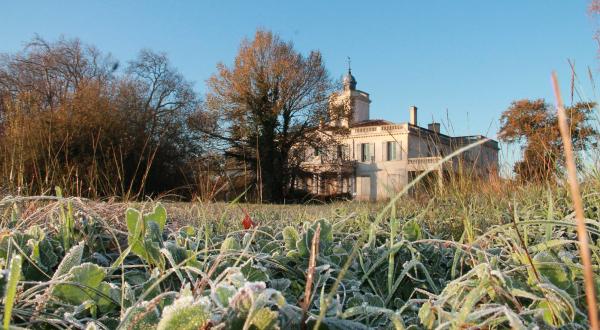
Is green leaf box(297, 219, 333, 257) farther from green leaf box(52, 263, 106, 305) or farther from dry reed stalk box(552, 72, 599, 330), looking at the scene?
dry reed stalk box(552, 72, 599, 330)

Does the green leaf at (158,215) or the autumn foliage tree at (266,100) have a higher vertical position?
the autumn foliage tree at (266,100)

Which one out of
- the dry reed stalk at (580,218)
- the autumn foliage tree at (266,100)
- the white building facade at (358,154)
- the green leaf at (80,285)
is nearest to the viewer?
the dry reed stalk at (580,218)

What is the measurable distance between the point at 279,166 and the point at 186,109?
712cm

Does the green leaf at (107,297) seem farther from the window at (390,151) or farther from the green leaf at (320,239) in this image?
the window at (390,151)

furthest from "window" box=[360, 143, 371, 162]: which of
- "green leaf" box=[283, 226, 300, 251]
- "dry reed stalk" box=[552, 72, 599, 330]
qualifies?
"dry reed stalk" box=[552, 72, 599, 330]

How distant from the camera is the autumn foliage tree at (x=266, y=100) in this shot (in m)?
26.7

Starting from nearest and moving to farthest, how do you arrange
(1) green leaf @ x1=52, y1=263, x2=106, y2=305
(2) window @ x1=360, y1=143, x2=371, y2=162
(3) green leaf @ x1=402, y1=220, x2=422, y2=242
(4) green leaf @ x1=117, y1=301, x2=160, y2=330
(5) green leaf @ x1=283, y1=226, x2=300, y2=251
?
Result: 1. (4) green leaf @ x1=117, y1=301, x2=160, y2=330
2. (1) green leaf @ x1=52, y1=263, x2=106, y2=305
3. (5) green leaf @ x1=283, y1=226, x2=300, y2=251
4. (3) green leaf @ x1=402, y1=220, x2=422, y2=242
5. (2) window @ x1=360, y1=143, x2=371, y2=162

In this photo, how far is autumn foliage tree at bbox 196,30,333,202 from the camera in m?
26.7

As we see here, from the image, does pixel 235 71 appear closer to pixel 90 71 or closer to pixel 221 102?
pixel 221 102

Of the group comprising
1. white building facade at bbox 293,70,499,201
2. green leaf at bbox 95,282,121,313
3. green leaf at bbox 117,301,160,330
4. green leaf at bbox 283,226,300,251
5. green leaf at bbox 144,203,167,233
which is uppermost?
white building facade at bbox 293,70,499,201

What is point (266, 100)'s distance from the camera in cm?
2703

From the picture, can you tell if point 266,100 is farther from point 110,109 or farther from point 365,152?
point 365,152

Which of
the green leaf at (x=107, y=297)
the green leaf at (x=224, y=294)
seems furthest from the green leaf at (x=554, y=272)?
the green leaf at (x=107, y=297)

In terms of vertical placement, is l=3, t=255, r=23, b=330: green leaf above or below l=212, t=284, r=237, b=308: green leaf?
above
